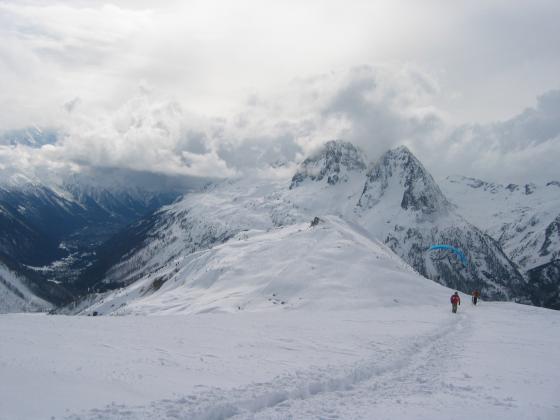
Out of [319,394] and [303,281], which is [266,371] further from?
[303,281]

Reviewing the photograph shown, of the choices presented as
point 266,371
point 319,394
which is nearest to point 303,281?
point 266,371

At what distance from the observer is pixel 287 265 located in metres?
65.6

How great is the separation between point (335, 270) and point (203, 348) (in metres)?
41.0

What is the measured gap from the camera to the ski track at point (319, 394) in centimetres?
1261

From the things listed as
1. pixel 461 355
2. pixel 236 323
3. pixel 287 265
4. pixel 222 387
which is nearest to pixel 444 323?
pixel 461 355

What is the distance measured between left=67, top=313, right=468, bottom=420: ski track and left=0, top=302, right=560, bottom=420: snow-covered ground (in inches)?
1.7

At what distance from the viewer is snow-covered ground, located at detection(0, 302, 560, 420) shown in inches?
514

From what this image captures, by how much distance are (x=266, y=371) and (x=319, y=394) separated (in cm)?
272

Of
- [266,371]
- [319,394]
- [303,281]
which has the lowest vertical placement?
[319,394]

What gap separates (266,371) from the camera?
676 inches

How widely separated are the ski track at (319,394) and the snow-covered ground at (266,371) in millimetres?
42

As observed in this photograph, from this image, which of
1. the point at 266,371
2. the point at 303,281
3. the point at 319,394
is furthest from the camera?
the point at 303,281

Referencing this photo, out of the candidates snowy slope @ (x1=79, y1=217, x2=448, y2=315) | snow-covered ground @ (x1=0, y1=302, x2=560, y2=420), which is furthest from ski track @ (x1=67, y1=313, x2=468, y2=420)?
snowy slope @ (x1=79, y1=217, x2=448, y2=315)

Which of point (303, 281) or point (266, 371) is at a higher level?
point (303, 281)
